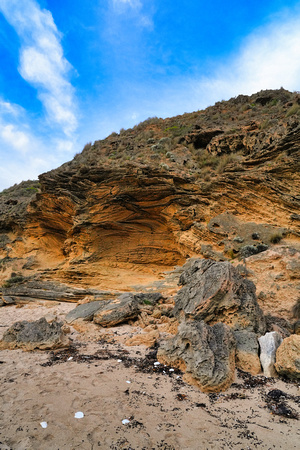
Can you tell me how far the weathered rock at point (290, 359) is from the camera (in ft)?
13.3

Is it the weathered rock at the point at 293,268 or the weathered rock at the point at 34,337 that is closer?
the weathered rock at the point at 34,337

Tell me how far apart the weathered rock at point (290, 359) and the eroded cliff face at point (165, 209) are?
19.7 ft

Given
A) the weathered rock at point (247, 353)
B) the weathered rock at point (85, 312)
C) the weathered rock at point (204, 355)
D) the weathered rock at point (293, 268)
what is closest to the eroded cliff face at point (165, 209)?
the weathered rock at point (293, 268)

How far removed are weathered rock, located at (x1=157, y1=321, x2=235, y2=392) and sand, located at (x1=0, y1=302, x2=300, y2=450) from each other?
0.18 m

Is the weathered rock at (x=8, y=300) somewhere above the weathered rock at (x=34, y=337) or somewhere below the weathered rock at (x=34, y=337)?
below

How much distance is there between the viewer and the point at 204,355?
418 centimetres

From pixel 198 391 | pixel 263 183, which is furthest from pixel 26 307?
pixel 263 183

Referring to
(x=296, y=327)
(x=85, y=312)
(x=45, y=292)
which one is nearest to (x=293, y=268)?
(x=296, y=327)

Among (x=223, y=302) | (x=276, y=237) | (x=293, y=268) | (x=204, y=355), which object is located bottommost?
(x=204, y=355)

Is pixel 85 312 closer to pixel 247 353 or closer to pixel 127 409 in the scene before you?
pixel 127 409

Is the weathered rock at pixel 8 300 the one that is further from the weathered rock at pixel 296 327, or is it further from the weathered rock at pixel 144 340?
the weathered rock at pixel 296 327

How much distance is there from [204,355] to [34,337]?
14.8ft

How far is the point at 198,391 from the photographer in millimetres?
3869

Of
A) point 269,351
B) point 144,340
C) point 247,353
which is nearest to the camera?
point 269,351
